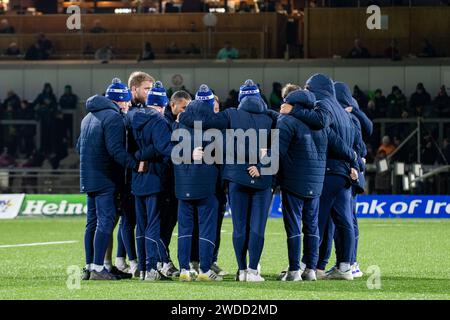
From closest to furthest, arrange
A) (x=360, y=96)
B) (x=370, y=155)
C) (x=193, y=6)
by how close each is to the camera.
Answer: (x=370, y=155)
(x=360, y=96)
(x=193, y=6)

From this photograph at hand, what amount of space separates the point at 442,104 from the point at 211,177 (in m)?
21.3

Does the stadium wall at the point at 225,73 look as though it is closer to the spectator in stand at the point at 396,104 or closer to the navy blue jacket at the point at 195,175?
the spectator in stand at the point at 396,104

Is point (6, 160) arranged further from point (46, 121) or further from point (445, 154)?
point (445, 154)

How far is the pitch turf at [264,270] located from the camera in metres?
13.0

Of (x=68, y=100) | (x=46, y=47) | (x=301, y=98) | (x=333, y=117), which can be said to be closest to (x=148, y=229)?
(x=301, y=98)

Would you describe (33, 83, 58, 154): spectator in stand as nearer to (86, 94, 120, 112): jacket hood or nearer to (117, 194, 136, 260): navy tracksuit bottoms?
(117, 194, 136, 260): navy tracksuit bottoms

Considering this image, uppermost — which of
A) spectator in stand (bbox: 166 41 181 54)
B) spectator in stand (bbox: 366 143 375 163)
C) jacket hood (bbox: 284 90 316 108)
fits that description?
spectator in stand (bbox: 166 41 181 54)

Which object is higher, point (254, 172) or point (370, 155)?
point (254, 172)

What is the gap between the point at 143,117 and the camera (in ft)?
48.9

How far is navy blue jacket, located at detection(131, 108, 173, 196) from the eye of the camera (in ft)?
48.3

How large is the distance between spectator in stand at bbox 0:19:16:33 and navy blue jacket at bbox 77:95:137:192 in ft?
83.9

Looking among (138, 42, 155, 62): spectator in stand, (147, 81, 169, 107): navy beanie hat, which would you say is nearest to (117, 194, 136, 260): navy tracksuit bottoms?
(147, 81, 169, 107): navy beanie hat

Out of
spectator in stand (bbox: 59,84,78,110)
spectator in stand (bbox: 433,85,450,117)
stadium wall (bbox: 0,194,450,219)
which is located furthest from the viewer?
spectator in stand (bbox: 59,84,78,110)

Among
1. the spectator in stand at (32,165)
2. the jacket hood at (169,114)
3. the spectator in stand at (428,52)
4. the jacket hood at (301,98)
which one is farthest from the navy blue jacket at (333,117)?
the spectator in stand at (428,52)
